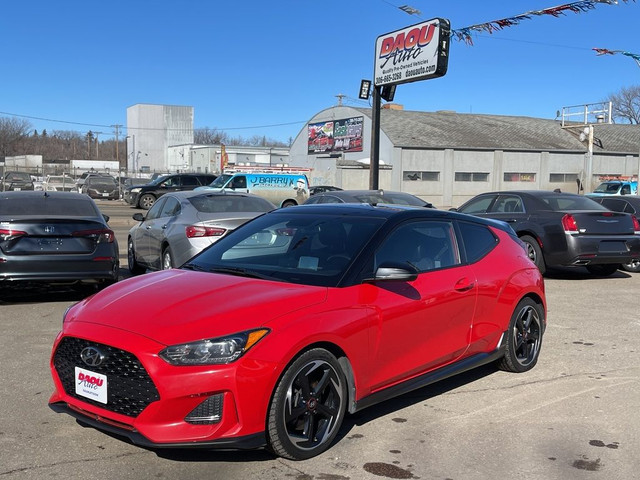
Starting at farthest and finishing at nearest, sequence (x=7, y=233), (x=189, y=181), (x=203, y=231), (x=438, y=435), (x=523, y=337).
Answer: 1. (x=189, y=181)
2. (x=203, y=231)
3. (x=7, y=233)
4. (x=523, y=337)
5. (x=438, y=435)

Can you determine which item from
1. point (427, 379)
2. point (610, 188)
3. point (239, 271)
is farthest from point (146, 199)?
point (427, 379)

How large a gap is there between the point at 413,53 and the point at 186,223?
1205 centimetres

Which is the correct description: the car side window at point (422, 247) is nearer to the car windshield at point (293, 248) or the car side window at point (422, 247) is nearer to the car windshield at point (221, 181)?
the car windshield at point (293, 248)

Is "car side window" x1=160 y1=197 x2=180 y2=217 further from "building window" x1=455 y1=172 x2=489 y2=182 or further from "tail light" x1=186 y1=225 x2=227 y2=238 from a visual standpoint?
"building window" x1=455 y1=172 x2=489 y2=182

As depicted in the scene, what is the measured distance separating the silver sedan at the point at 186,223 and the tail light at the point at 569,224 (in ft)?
16.2

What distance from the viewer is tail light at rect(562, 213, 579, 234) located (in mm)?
11008

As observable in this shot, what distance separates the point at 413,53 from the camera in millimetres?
19516

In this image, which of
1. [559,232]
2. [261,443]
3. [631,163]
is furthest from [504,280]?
[631,163]

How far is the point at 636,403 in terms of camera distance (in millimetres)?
5172

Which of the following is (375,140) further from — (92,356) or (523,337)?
(92,356)

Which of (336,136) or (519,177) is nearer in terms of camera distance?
(519,177)

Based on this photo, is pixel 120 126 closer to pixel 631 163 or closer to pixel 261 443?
pixel 631 163

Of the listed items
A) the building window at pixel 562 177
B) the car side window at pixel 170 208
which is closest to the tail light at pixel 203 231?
→ the car side window at pixel 170 208

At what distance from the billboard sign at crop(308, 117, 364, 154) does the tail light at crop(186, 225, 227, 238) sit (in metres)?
38.5
